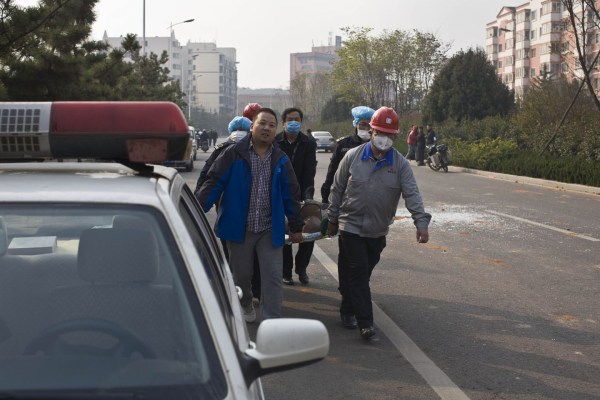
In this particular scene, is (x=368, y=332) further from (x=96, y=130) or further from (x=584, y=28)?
(x=584, y=28)

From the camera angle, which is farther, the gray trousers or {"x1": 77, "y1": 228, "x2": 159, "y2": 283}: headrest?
the gray trousers

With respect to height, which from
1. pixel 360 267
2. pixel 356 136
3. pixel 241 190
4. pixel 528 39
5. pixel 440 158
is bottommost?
pixel 440 158

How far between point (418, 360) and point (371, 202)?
1.25 meters

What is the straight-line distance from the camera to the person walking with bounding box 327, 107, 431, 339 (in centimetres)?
736

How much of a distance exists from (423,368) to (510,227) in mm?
9372

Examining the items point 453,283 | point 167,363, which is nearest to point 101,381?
point 167,363

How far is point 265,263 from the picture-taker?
7.12 metres

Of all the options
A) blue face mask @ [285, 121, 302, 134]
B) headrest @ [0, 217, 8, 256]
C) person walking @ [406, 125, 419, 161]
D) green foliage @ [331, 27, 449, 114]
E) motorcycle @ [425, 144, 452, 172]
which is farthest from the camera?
green foliage @ [331, 27, 449, 114]

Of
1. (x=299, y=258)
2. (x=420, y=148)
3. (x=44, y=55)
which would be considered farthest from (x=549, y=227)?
(x=420, y=148)

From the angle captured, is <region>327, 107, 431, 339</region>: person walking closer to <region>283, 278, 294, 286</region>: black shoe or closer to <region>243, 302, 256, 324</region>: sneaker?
<region>243, 302, 256, 324</region>: sneaker

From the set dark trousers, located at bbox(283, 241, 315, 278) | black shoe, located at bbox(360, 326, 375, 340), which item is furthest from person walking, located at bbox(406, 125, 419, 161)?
black shoe, located at bbox(360, 326, 375, 340)

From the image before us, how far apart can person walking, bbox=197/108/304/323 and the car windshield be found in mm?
3717

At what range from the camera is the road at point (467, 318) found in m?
6.20

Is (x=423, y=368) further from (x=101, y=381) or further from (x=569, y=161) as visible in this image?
(x=569, y=161)
